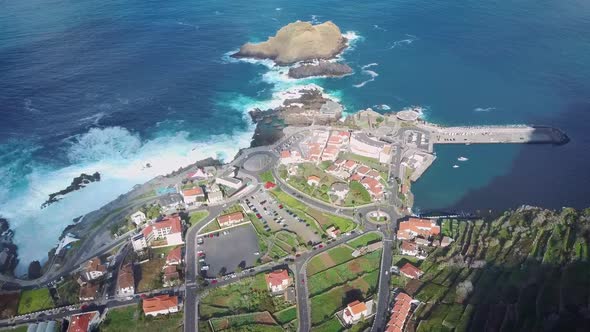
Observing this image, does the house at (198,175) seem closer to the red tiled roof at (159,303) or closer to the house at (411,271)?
the red tiled roof at (159,303)

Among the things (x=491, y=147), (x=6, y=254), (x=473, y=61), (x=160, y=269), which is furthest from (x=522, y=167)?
(x=6, y=254)

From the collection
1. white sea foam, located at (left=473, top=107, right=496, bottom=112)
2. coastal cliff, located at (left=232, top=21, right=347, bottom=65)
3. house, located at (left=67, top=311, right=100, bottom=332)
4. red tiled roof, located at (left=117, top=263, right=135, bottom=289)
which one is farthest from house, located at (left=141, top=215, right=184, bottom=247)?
white sea foam, located at (left=473, top=107, right=496, bottom=112)

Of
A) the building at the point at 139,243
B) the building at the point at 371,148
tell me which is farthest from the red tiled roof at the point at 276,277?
the building at the point at 371,148

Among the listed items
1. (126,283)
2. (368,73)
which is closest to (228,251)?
(126,283)

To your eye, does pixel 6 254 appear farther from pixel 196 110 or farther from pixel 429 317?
pixel 429 317

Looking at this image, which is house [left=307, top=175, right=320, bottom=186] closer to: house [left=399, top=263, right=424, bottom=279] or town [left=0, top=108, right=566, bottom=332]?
town [left=0, top=108, right=566, bottom=332]

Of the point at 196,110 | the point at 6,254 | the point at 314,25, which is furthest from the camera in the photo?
the point at 314,25

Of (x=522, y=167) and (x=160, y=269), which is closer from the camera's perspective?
(x=160, y=269)
